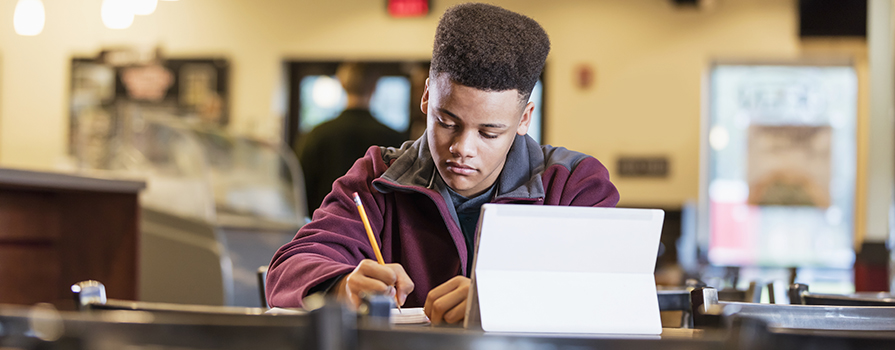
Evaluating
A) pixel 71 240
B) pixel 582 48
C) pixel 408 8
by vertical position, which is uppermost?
pixel 408 8

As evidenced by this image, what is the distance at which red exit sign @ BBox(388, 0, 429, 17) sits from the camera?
19.1 feet

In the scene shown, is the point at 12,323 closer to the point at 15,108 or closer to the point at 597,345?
the point at 597,345

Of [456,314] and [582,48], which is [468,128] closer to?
[456,314]

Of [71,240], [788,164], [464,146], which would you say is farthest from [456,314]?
[788,164]

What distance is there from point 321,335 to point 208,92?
19.4 ft

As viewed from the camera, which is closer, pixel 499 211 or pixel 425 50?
pixel 499 211

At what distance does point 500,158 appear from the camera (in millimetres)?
1108

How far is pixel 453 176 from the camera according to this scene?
1081 mm

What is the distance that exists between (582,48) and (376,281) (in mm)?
5197

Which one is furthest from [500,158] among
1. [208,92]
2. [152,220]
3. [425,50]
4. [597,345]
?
[208,92]

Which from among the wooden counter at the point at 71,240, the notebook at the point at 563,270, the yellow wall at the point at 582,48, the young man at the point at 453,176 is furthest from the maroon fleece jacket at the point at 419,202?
the yellow wall at the point at 582,48

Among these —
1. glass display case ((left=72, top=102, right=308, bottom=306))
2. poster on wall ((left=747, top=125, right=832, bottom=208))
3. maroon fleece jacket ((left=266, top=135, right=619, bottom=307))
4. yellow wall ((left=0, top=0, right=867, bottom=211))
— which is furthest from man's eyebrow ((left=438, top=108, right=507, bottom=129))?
poster on wall ((left=747, top=125, right=832, bottom=208))

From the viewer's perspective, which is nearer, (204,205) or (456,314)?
(456,314)

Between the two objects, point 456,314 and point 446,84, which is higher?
point 446,84
